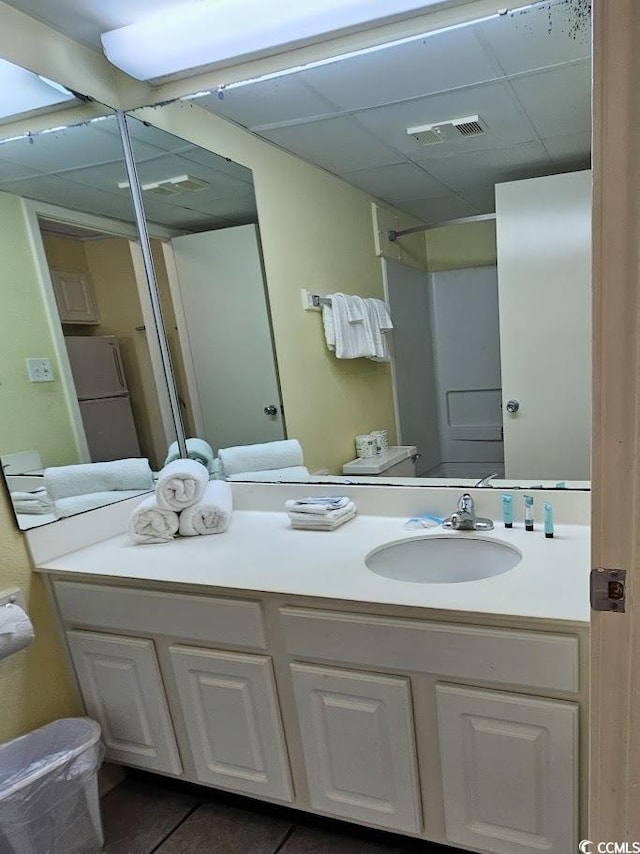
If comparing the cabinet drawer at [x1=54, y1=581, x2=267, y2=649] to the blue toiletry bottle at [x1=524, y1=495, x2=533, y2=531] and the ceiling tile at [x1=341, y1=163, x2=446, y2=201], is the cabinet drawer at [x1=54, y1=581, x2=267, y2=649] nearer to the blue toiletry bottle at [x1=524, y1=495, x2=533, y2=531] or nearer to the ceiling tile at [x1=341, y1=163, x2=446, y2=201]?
the blue toiletry bottle at [x1=524, y1=495, x2=533, y2=531]

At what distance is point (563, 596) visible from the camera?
1.03 meters

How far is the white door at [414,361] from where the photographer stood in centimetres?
157

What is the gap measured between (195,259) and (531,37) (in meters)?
1.24

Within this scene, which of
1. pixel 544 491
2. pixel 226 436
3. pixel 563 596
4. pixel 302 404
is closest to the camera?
pixel 563 596

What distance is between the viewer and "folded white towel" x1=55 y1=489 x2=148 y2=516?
5.32ft

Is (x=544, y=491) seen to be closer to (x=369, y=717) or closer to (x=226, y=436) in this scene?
(x=369, y=717)

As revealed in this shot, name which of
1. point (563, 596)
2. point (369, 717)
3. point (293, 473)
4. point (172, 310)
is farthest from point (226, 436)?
point (563, 596)

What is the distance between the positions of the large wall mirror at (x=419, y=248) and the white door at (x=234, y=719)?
28.5 inches

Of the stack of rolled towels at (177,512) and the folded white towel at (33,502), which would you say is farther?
the stack of rolled towels at (177,512)

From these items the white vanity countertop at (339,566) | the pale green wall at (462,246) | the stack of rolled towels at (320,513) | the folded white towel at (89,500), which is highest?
the pale green wall at (462,246)

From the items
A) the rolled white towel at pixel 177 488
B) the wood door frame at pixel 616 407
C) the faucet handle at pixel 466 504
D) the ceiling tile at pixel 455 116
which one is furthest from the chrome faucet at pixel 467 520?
the ceiling tile at pixel 455 116

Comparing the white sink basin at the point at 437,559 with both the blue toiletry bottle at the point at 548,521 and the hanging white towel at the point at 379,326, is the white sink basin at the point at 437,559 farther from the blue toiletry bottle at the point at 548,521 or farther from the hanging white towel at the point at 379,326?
the hanging white towel at the point at 379,326

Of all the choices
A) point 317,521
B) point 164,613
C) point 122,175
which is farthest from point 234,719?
point 122,175

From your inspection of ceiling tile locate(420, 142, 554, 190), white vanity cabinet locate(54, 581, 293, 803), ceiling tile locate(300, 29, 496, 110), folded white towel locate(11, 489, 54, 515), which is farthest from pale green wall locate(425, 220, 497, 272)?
folded white towel locate(11, 489, 54, 515)
